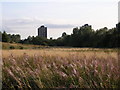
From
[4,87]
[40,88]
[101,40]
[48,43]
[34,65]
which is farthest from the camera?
[48,43]

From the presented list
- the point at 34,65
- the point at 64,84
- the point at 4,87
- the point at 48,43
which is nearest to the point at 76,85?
the point at 64,84

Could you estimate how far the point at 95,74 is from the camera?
4.32 meters

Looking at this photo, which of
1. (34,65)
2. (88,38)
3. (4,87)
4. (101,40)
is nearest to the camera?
(4,87)

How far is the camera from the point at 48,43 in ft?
188

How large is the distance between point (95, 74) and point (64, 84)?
56 cm

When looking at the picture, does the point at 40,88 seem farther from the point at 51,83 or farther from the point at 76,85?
the point at 76,85

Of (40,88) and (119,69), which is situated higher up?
(119,69)

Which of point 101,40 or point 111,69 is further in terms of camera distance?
point 101,40

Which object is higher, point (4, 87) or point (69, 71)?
point (69, 71)

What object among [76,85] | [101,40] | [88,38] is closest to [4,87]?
[76,85]

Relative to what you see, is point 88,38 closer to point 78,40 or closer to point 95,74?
point 78,40

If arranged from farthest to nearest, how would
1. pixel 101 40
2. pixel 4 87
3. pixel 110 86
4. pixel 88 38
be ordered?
pixel 88 38, pixel 101 40, pixel 4 87, pixel 110 86

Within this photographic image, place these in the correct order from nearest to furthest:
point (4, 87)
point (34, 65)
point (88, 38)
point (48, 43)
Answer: point (4, 87), point (34, 65), point (88, 38), point (48, 43)

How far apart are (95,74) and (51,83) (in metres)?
0.77
